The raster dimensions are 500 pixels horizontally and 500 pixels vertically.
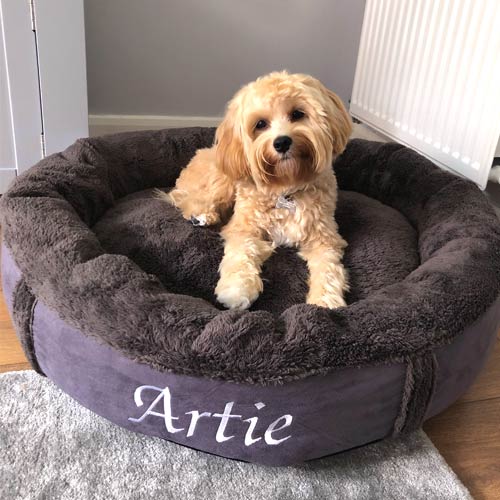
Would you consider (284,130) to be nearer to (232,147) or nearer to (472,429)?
(232,147)

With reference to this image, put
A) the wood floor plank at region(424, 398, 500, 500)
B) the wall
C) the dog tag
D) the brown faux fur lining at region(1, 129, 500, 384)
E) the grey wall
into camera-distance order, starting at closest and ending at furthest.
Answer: the brown faux fur lining at region(1, 129, 500, 384) → the wood floor plank at region(424, 398, 500, 500) → the dog tag → the wall → the grey wall

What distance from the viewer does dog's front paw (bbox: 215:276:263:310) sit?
146 centimetres

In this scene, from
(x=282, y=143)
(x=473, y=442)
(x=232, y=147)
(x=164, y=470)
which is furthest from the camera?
(x=232, y=147)

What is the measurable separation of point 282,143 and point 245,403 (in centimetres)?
67

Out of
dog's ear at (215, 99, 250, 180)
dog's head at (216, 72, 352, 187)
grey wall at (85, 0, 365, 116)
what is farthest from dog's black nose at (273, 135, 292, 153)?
grey wall at (85, 0, 365, 116)

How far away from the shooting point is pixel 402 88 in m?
2.33

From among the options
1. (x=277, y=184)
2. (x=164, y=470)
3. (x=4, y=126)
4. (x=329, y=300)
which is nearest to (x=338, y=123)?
(x=277, y=184)

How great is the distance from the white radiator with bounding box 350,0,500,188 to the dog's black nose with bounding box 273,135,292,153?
0.79 m

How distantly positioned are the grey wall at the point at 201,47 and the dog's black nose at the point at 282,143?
1431 mm

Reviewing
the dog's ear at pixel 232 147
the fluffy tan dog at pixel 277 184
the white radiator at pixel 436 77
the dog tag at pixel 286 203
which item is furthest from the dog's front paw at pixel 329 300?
the white radiator at pixel 436 77

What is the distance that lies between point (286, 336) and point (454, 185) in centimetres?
104

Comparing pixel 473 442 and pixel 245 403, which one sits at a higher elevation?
pixel 245 403

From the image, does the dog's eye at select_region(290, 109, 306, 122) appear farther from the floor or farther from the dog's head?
the floor

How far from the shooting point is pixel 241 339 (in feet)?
3.63
